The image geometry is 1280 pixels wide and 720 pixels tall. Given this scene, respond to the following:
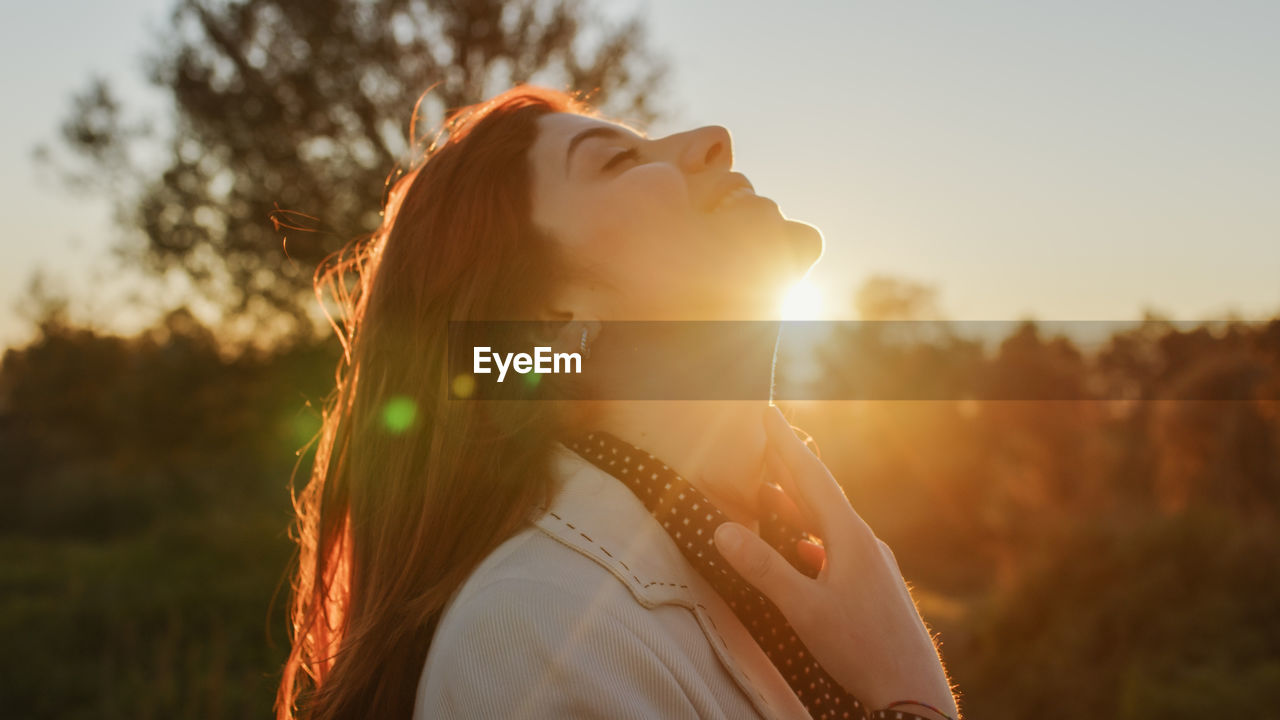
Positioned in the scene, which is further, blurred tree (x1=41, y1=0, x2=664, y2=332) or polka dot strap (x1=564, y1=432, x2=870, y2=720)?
blurred tree (x1=41, y1=0, x2=664, y2=332)

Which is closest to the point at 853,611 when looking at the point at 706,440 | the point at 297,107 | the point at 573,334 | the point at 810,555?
the point at 810,555

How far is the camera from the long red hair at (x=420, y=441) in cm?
147

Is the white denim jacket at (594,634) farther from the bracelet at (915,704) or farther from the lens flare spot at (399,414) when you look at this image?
the lens flare spot at (399,414)

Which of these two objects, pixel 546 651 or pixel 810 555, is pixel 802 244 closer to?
pixel 810 555

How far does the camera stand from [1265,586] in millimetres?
5691

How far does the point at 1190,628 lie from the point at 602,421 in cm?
585

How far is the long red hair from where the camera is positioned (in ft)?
4.83

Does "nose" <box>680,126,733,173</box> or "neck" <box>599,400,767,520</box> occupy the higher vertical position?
"nose" <box>680,126,733,173</box>

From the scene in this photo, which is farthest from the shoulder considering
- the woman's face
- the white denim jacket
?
the woman's face

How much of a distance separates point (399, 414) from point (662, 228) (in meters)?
0.72

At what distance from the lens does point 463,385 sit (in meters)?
1.71

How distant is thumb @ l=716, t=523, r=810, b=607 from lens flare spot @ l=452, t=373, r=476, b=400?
0.64 m

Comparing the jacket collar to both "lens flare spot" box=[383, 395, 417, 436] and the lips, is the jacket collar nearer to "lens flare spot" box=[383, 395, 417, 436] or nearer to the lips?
"lens flare spot" box=[383, 395, 417, 436]

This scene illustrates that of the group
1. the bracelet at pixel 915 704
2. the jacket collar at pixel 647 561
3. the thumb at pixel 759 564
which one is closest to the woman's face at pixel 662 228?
the jacket collar at pixel 647 561
